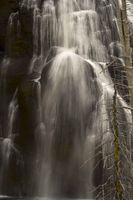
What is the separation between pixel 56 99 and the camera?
41.0 ft

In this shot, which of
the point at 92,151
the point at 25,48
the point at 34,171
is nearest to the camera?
the point at 92,151

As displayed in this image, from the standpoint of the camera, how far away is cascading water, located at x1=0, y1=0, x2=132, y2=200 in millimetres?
11562

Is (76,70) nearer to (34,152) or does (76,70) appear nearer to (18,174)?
(34,152)

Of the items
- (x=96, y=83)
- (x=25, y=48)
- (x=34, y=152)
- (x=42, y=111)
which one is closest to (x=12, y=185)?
(x=34, y=152)

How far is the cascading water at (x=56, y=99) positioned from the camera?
11562 mm

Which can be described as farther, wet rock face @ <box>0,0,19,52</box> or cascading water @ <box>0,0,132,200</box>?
wet rock face @ <box>0,0,19,52</box>

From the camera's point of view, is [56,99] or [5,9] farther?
[5,9]

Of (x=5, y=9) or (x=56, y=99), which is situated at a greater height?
(x=5, y=9)

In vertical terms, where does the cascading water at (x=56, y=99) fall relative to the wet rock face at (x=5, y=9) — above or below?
below

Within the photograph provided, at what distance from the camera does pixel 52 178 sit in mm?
11727

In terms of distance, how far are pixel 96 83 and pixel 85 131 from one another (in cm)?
172

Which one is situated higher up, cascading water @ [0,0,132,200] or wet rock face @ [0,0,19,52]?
wet rock face @ [0,0,19,52]

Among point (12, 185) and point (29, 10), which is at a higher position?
point (29, 10)

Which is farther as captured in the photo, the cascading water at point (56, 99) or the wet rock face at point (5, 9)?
the wet rock face at point (5, 9)
